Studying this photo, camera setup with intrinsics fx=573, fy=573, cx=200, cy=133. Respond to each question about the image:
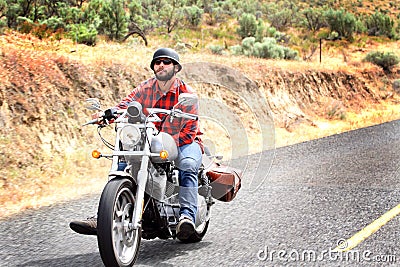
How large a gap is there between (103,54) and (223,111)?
12.8ft

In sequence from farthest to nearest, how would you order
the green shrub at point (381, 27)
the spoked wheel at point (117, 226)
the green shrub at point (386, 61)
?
1. the green shrub at point (381, 27)
2. the green shrub at point (386, 61)
3. the spoked wheel at point (117, 226)

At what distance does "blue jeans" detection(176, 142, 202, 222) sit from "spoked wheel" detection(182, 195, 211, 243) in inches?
13.7

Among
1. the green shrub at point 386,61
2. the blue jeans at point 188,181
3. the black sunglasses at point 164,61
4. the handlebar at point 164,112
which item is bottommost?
the green shrub at point 386,61

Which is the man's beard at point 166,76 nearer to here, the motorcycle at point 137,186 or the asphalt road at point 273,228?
the motorcycle at point 137,186

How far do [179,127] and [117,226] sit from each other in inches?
53.2

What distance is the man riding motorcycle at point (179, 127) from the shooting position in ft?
18.3

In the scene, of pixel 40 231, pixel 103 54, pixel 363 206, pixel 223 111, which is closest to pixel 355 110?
pixel 223 111

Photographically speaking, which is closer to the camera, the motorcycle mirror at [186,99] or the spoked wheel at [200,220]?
the motorcycle mirror at [186,99]

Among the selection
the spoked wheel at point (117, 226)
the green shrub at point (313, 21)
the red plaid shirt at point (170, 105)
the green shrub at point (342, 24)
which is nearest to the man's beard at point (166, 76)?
the red plaid shirt at point (170, 105)

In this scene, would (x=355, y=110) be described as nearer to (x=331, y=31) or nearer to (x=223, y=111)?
(x=223, y=111)

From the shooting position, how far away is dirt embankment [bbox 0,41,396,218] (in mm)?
10531

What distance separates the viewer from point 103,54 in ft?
54.9

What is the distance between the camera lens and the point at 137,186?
513cm

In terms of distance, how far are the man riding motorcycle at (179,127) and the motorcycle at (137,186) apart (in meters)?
0.11
